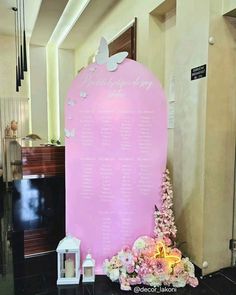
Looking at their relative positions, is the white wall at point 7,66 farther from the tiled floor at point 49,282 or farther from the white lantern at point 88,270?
the white lantern at point 88,270

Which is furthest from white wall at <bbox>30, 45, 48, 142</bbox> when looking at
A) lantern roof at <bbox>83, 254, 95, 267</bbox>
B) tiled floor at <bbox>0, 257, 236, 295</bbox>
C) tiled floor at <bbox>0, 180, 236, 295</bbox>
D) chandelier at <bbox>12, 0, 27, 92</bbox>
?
lantern roof at <bbox>83, 254, 95, 267</bbox>

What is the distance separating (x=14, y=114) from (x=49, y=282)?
15.0 ft

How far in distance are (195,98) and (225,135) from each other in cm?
44

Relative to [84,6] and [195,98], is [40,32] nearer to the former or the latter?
[84,6]

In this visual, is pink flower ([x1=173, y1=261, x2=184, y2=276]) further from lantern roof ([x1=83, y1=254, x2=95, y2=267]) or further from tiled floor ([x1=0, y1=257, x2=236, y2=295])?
lantern roof ([x1=83, y1=254, x2=95, y2=267])

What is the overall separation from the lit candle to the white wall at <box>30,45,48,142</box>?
4108 mm

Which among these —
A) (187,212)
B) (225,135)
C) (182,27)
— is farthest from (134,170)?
(182,27)

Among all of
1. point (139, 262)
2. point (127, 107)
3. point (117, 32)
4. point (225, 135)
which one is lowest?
point (139, 262)

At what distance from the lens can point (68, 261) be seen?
7.61ft

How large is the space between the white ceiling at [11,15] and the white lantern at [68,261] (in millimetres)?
3740

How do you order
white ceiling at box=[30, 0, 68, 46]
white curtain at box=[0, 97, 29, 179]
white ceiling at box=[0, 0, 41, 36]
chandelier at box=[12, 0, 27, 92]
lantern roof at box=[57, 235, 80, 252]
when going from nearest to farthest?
1. lantern roof at box=[57, 235, 80, 252]
2. chandelier at box=[12, 0, 27, 92]
3. white ceiling at box=[30, 0, 68, 46]
4. white ceiling at box=[0, 0, 41, 36]
5. white curtain at box=[0, 97, 29, 179]

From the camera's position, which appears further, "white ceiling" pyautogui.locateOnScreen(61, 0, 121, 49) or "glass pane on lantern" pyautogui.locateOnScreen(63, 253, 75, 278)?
"white ceiling" pyautogui.locateOnScreen(61, 0, 121, 49)

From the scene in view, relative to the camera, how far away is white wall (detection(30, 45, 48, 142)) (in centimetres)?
599

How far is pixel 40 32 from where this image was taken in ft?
16.8
